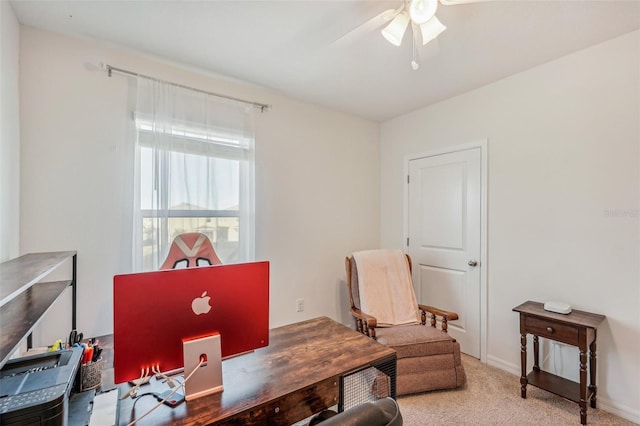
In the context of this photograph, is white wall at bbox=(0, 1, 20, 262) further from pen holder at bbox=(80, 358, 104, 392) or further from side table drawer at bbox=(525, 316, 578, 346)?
side table drawer at bbox=(525, 316, 578, 346)

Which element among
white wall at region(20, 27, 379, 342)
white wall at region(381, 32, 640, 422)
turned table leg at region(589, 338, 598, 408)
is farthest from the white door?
white wall at region(20, 27, 379, 342)

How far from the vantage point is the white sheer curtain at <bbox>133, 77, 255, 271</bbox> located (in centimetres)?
218

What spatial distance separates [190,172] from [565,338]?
290 cm

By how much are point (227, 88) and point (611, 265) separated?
3.21 meters

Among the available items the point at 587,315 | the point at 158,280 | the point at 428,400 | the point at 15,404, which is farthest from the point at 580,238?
the point at 15,404

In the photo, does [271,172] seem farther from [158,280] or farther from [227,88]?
[158,280]

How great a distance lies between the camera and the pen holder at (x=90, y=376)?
3.27 feet

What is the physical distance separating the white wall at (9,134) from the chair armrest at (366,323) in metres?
2.28

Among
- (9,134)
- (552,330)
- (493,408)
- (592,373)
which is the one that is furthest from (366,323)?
(9,134)

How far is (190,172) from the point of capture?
Answer: 2.35 meters

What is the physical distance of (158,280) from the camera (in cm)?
96

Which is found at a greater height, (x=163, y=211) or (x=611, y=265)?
(x=163, y=211)

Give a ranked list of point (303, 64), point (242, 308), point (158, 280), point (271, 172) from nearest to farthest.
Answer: point (158, 280), point (242, 308), point (303, 64), point (271, 172)

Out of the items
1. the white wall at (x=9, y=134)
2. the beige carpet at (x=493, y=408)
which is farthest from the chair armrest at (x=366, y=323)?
the white wall at (x=9, y=134)
